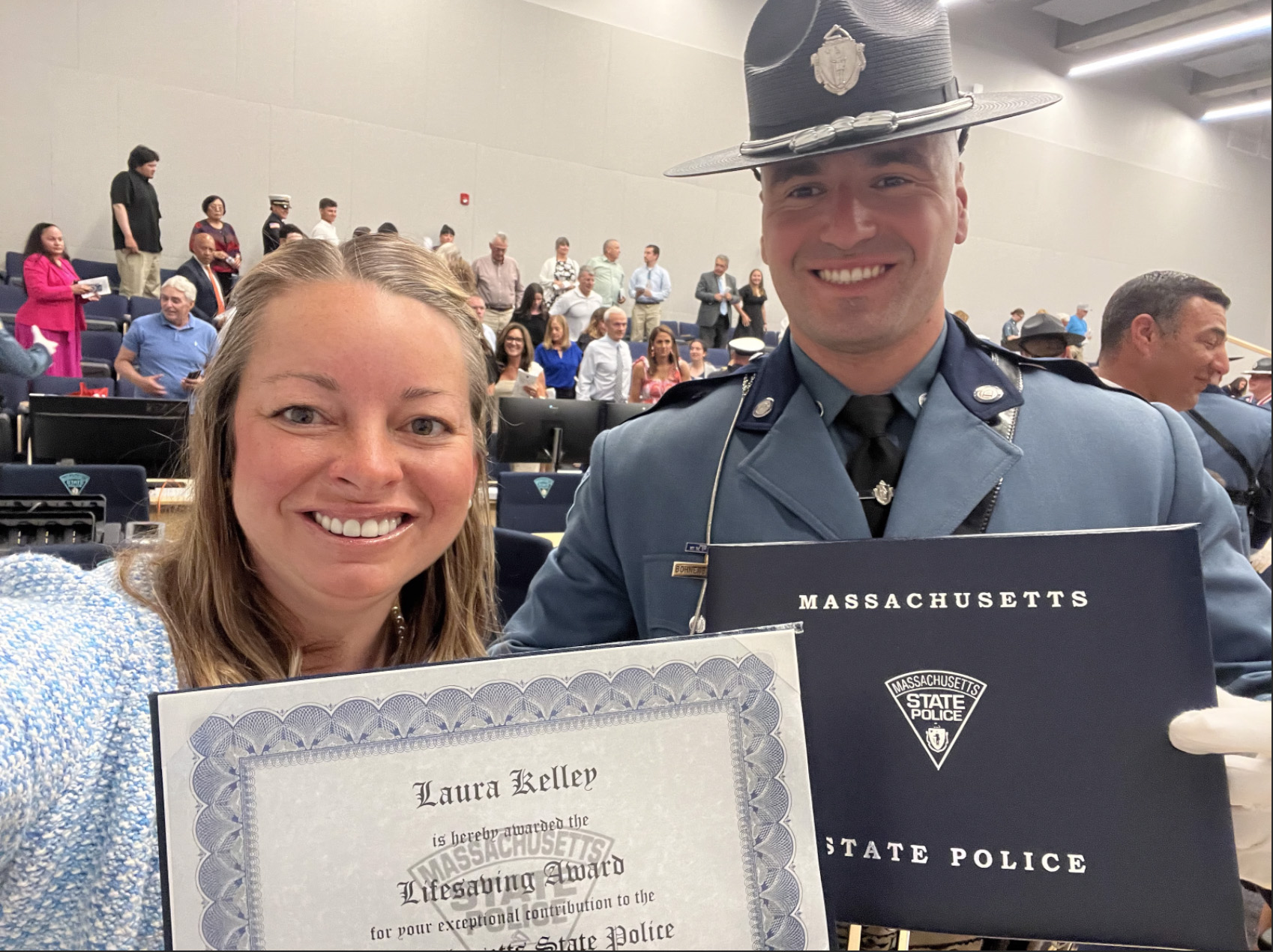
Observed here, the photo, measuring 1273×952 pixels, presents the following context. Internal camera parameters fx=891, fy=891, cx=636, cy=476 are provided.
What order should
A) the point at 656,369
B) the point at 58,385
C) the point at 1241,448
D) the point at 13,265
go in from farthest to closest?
1. the point at 13,265
2. the point at 656,369
3. the point at 58,385
4. the point at 1241,448

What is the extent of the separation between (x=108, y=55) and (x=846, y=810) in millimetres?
10646

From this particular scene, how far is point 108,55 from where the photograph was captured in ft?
28.8

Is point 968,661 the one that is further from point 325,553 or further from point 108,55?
point 108,55

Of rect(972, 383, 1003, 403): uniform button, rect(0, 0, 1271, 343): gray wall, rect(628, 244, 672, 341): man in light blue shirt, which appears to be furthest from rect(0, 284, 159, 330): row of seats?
rect(972, 383, 1003, 403): uniform button

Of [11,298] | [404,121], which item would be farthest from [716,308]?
[11,298]

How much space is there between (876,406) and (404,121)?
1079cm

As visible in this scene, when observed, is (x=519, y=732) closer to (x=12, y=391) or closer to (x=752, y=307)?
(x=12, y=391)

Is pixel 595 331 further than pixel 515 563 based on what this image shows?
Yes

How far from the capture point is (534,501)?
3564 millimetres

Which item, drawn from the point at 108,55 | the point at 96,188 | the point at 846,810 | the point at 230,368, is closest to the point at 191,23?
the point at 108,55

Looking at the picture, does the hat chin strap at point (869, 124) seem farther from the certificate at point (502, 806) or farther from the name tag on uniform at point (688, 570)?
the certificate at point (502, 806)

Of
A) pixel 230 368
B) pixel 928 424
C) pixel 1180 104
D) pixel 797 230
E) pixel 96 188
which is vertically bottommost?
pixel 928 424

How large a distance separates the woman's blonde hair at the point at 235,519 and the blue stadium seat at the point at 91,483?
87.8 inches

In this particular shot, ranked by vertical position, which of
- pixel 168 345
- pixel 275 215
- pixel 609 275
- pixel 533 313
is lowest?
pixel 168 345
